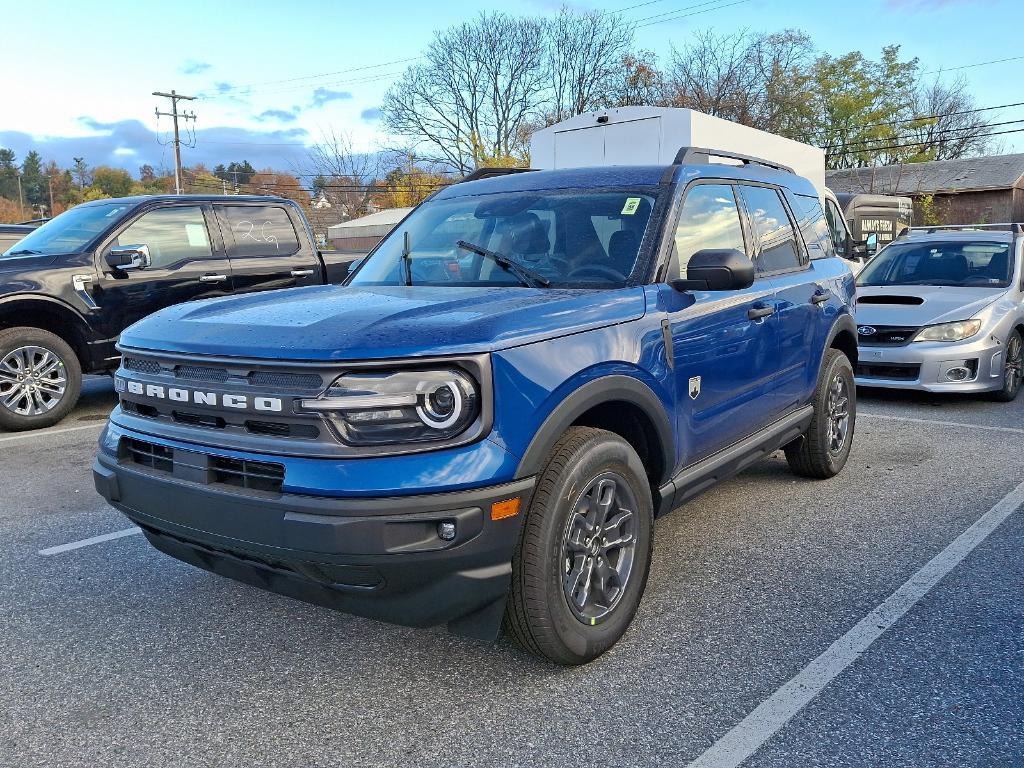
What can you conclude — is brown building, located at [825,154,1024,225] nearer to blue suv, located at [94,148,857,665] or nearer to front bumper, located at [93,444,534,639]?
blue suv, located at [94,148,857,665]

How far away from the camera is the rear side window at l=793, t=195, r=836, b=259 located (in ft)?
17.1

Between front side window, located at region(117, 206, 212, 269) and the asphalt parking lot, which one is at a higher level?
front side window, located at region(117, 206, 212, 269)

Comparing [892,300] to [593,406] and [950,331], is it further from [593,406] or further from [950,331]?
[593,406]

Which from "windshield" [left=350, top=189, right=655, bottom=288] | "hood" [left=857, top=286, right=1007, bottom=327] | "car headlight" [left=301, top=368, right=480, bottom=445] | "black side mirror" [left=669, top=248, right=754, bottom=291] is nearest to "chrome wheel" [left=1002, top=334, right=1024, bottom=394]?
"hood" [left=857, top=286, right=1007, bottom=327]

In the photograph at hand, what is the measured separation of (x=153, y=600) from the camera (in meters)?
3.71

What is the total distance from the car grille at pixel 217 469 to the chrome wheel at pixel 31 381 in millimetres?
5102

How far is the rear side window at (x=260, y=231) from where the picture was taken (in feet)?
27.6

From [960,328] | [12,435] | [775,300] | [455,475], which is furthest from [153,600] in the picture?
[960,328]

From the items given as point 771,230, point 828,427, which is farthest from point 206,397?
point 828,427

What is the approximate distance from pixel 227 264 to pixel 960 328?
7.11 m

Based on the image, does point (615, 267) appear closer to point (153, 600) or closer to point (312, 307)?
point (312, 307)

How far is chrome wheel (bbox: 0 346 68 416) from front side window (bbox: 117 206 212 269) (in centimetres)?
125

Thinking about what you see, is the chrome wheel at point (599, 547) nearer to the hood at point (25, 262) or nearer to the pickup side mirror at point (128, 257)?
the pickup side mirror at point (128, 257)

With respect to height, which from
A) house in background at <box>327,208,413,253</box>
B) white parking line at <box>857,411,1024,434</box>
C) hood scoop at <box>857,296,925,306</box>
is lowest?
white parking line at <box>857,411,1024,434</box>
